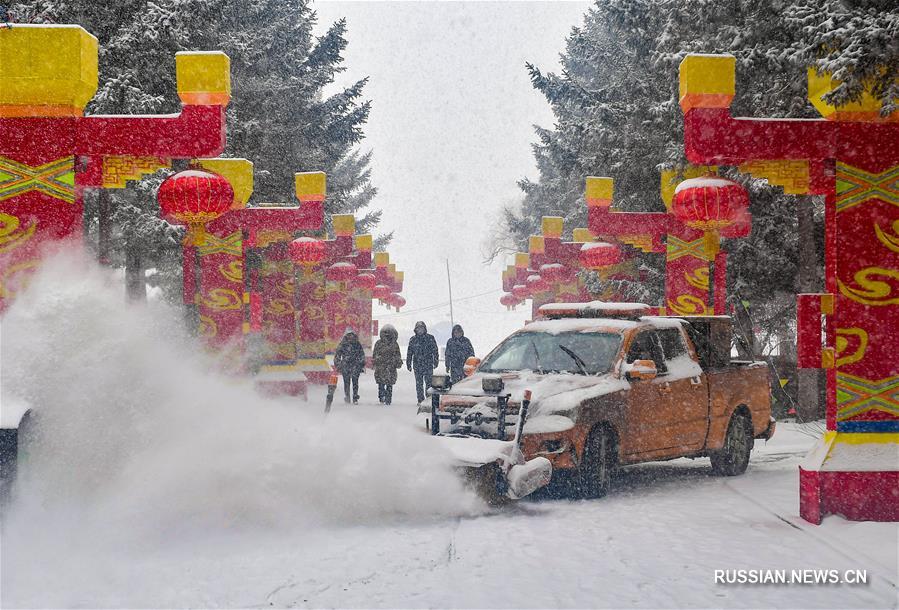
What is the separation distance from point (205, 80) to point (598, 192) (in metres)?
10.9

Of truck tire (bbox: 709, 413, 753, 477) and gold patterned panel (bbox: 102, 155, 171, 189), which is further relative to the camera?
truck tire (bbox: 709, 413, 753, 477)

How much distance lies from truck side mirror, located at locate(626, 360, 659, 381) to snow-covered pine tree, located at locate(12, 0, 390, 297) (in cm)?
1273

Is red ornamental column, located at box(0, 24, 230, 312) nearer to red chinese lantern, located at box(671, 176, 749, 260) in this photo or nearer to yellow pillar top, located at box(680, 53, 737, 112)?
yellow pillar top, located at box(680, 53, 737, 112)

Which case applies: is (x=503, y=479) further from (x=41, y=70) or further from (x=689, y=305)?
(x=689, y=305)

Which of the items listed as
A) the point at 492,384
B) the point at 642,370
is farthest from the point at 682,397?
the point at 492,384

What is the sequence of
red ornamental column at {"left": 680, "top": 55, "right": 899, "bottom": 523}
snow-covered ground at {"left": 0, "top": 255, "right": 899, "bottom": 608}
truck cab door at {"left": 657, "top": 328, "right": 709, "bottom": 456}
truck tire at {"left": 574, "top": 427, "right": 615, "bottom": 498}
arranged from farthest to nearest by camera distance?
truck cab door at {"left": 657, "top": 328, "right": 709, "bottom": 456} < truck tire at {"left": 574, "top": 427, "right": 615, "bottom": 498} < red ornamental column at {"left": 680, "top": 55, "right": 899, "bottom": 523} < snow-covered ground at {"left": 0, "top": 255, "right": 899, "bottom": 608}

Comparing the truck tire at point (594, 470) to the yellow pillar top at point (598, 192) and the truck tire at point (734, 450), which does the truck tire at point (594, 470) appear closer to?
the truck tire at point (734, 450)

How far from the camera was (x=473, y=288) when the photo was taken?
14712cm

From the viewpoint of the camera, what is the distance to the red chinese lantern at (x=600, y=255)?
76.0 ft

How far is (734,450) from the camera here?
12383 mm

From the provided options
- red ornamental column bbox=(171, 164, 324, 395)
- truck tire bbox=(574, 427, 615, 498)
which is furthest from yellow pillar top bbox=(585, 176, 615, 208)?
truck tire bbox=(574, 427, 615, 498)

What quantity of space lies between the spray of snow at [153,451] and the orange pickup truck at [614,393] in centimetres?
105

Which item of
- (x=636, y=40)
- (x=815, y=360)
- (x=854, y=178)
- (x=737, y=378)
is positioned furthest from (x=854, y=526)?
(x=636, y=40)

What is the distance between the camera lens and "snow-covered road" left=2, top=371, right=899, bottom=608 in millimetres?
6367
